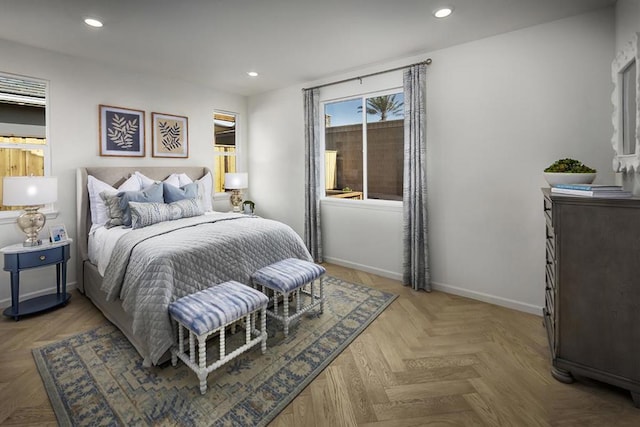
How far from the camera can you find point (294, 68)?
389 centimetres

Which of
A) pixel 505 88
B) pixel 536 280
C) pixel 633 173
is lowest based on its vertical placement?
pixel 536 280

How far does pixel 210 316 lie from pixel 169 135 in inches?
127

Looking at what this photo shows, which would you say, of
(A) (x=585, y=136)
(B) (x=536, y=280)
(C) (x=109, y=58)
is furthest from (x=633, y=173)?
(C) (x=109, y=58)

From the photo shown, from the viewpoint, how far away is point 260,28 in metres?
2.80

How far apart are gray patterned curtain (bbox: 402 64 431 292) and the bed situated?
1.24 m

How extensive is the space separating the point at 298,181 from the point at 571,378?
146 inches

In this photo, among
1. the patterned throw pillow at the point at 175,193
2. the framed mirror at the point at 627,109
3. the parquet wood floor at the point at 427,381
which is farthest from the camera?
the patterned throw pillow at the point at 175,193

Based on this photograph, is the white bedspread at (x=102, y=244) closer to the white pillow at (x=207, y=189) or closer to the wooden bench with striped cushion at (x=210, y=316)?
the wooden bench with striped cushion at (x=210, y=316)

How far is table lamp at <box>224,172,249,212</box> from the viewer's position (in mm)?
4703

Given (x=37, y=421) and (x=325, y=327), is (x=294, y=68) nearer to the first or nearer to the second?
(x=325, y=327)

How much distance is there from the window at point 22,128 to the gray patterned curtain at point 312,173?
291 cm

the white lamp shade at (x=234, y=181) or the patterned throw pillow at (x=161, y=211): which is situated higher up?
the white lamp shade at (x=234, y=181)

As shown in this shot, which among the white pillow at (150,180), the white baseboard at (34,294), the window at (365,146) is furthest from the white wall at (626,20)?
the white baseboard at (34,294)

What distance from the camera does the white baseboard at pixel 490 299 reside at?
294cm
